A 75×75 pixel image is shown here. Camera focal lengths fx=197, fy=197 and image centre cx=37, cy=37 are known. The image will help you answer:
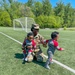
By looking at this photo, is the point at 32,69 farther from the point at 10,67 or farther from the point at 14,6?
the point at 14,6

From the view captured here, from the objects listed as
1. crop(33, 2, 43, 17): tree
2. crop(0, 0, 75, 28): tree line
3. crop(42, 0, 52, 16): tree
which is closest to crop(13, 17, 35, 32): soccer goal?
crop(0, 0, 75, 28): tree line

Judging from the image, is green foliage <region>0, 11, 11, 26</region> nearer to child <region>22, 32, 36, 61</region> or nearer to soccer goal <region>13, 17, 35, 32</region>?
soccer goal <region>13, 17, 35, 32</region>

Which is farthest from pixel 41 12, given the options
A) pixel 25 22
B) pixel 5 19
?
pixel 25 22

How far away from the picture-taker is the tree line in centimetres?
6761

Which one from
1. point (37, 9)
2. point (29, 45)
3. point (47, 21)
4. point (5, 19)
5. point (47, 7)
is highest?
point (29, 45)

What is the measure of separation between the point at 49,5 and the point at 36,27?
69.3 metres

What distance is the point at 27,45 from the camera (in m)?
5.72

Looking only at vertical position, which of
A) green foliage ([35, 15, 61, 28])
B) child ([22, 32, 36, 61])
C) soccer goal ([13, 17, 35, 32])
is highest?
child ([22, 32, 36, 61])

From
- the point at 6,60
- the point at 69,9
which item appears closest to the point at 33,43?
the point at 6,60

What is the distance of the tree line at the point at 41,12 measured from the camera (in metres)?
67.6

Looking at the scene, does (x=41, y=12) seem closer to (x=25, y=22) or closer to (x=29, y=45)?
(x=25, y=22)

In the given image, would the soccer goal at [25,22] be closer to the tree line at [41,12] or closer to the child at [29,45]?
the child at [29,45]

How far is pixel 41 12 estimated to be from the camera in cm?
7488

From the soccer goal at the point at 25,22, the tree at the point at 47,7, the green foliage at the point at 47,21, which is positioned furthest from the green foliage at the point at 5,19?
the soccer goal at the point at 25,22
